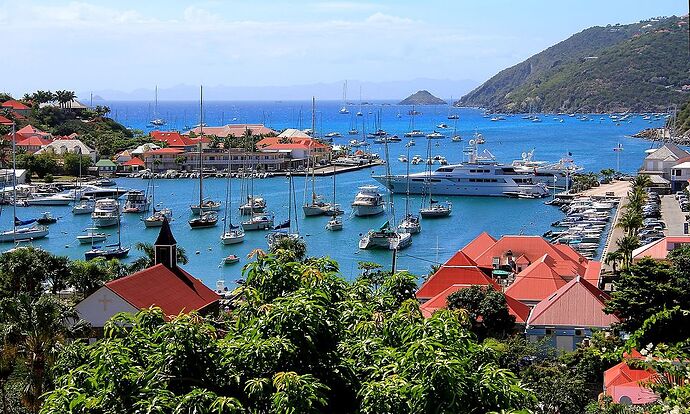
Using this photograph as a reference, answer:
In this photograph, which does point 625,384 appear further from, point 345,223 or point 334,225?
point 345,223

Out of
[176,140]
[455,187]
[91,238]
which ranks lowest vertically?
[91,238]

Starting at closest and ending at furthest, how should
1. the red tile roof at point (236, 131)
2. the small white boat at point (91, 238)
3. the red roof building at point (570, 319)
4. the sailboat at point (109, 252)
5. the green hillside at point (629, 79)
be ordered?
the red roof building at point (570, 319) < the sailboat at point (109, 252) < the small white boat at point (91, 238) < the red tile roof at point (236, 131) < the green hillside at point (629, 79)

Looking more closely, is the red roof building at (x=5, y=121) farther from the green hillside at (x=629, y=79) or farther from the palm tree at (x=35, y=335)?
the green hillside at (x=629, y=79)

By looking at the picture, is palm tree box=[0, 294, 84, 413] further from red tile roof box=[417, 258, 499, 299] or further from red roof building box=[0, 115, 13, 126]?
red roof building box=[0, 115, 13, 126]

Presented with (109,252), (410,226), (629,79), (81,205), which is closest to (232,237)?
(109,252)

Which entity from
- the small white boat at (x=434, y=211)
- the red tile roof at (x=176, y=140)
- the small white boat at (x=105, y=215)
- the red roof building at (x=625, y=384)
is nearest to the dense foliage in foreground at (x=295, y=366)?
the red roof building at (x=625, y=384)

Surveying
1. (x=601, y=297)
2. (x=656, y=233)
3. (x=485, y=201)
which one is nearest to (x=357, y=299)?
(x=601, y=297)

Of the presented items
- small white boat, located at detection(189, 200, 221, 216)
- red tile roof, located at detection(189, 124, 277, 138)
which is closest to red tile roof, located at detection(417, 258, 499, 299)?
small white boat, located at detection(189, 200, 221, 216)
